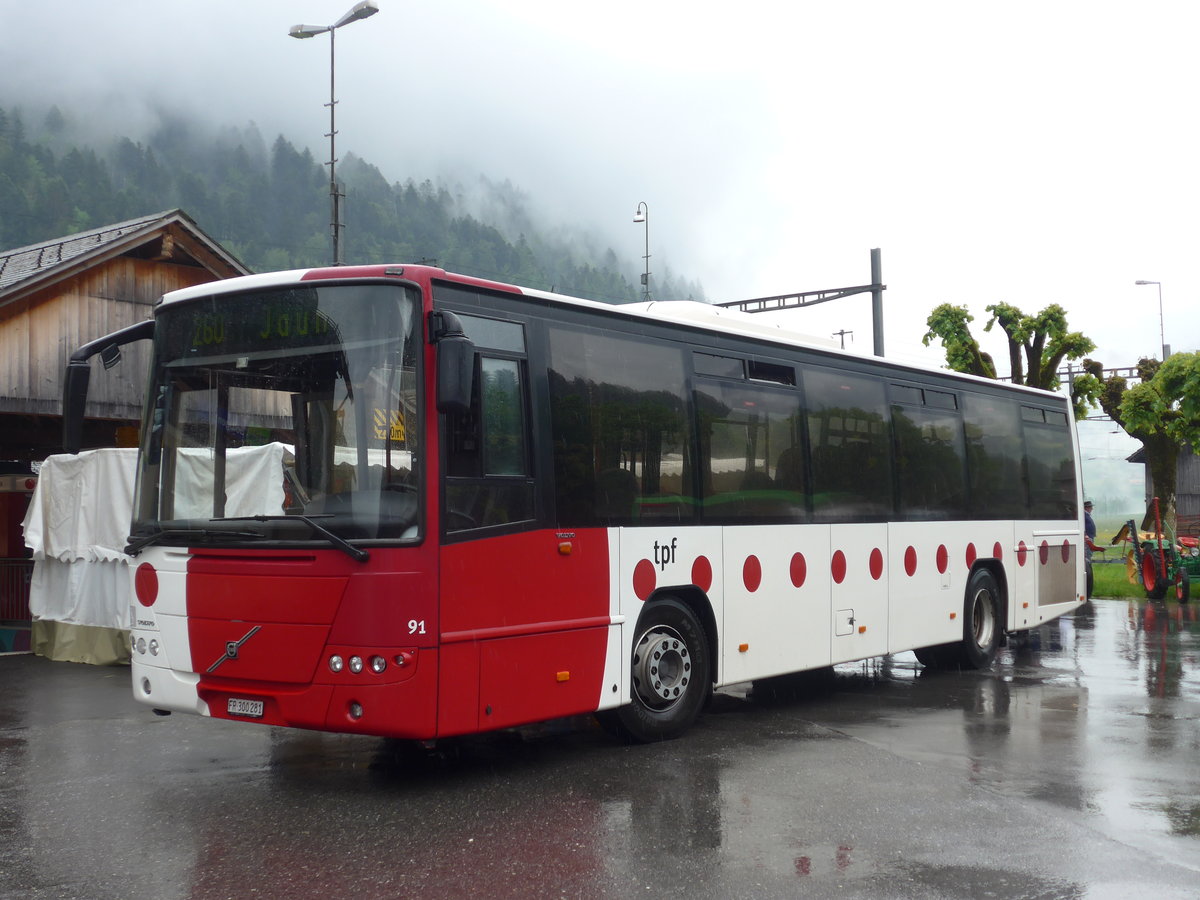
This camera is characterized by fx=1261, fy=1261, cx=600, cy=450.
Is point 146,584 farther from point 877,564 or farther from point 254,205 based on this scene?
point 254,205

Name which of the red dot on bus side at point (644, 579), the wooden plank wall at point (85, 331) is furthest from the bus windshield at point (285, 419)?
the wooden plank wall at point (85, 331)

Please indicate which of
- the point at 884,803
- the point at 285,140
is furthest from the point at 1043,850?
the point at 285,140

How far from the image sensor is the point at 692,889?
5551 millimetres

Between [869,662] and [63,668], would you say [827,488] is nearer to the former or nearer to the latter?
[869,662]

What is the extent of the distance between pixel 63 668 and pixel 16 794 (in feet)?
22.6

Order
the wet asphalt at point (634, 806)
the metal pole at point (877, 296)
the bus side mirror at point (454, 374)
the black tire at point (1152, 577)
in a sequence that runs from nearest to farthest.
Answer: the wet asphalt at point (634, 806), the bus side mirror at point (454, 374), the black tire at point (1152, 577), the metal pole at point (877, 296)

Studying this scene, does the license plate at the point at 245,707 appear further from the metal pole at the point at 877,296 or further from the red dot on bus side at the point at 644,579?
the metal pole at the point at 877,296

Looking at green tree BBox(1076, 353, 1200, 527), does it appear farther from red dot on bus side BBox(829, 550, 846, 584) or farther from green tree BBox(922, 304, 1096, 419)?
red dot on bus side BBox(829, 550, 846, 584)

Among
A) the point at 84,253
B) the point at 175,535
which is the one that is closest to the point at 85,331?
the point at 84,253

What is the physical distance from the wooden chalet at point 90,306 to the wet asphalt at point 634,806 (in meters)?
8.32

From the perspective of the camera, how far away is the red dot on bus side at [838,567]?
10.8 meters

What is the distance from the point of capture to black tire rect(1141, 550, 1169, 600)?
915 inches

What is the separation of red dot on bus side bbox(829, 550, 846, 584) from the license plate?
527cm

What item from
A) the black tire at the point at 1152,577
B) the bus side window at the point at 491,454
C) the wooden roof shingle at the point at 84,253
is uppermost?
the wooden roof shingle at the point at 84,253
